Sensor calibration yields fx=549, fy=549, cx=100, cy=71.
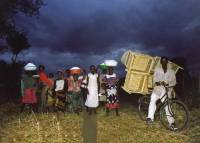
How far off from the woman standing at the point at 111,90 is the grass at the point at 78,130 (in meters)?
0.35

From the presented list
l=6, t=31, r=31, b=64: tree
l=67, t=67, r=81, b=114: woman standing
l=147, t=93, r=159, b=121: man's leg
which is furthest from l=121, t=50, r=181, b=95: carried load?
l=6, t=31, r=31, b=64: tree

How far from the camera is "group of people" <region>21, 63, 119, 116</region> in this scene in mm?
19812

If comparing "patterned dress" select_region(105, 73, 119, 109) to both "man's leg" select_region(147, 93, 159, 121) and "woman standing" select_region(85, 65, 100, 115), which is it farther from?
"man's leg" select_region(147, 93, 159, 121)

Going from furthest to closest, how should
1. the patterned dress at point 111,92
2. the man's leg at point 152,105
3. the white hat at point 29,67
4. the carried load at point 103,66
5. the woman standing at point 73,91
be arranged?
the woman standing at point 73,91
the white hat at point 29,67
the carried load at point 103,66
the patterned dress at point 111,92
the man's leg at point 152,105

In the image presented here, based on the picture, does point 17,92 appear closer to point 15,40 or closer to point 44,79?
point 15,40

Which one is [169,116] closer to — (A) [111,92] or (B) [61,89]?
(A) [111,92]

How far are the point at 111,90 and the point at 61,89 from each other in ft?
7.06

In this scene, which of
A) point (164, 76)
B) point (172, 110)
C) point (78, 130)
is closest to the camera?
point (78, 130)

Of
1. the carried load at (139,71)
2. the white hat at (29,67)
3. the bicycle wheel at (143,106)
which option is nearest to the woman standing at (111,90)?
the carried load at (139,71)

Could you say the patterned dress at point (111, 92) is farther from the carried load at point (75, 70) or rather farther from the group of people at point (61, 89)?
the carried load at point (75, 70)

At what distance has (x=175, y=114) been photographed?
17250 millimetres

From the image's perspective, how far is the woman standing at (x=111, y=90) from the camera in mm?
19672

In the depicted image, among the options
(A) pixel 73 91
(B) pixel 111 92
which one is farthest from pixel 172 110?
(A) pixel 73 91

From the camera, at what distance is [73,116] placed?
1925cm
